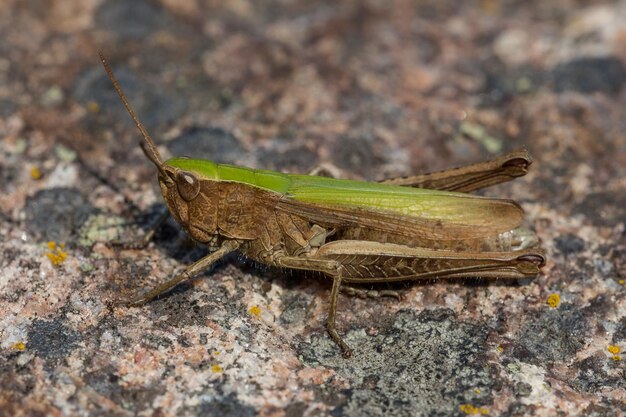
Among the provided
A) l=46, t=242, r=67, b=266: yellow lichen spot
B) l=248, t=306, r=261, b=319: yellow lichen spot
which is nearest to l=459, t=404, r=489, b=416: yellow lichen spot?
l=248, t=306, r=261, b=319: yellow lichen spot

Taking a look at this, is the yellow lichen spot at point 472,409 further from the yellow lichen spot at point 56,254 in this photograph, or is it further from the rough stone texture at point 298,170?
the yellow lichen spot at point 56,254

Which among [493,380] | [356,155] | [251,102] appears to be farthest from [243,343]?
[251,102]

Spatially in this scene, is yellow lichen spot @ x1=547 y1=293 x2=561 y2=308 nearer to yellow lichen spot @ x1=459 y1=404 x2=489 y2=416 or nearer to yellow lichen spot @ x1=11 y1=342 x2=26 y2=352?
Result: yellow lichen spot @ x1=459 y1=404 x2=489 y2=416

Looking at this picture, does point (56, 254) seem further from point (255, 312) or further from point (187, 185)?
point (255, 312)

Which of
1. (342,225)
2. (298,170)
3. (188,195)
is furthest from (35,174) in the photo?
(342,225)

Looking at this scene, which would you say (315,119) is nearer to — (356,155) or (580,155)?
(356,155)

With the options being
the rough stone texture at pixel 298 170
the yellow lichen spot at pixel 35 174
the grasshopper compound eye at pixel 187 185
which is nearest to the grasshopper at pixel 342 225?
the grasshopper compound eye at pixel 187 185

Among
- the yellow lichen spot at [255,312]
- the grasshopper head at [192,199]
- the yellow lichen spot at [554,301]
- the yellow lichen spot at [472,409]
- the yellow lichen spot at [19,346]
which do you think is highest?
the yellow lichen spot at [554,301]
